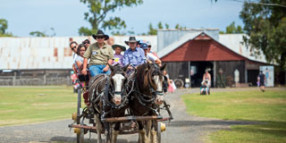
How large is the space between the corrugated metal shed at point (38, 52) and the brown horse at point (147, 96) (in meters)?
61.6

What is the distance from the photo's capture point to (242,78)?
191ft

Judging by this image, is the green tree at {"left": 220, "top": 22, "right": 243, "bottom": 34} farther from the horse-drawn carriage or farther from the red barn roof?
the horse-drawn carriage

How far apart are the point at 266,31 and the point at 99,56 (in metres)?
50.2

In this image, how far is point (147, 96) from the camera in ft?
29.1

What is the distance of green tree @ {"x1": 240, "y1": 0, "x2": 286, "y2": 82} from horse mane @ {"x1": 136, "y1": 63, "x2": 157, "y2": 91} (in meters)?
45.9

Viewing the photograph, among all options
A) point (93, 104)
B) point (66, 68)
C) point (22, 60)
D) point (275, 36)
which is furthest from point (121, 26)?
point (93, 104)

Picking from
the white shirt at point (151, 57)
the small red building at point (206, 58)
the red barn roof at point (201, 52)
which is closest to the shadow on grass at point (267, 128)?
the white shirt at point (151, 57)

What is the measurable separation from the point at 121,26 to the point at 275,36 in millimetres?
30842

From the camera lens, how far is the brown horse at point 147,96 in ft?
27.9

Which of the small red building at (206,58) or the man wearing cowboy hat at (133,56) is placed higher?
the small red building at (206,58)

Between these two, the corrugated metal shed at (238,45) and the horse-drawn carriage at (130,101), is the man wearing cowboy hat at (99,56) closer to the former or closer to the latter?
the horse-drawn carriage at (130,101)

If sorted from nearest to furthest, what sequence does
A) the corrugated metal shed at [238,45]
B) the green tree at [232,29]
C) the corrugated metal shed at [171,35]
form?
the corrugated metal shed at [238,45], the corrugated metal shed at [171,35], the green tree at [232,29]

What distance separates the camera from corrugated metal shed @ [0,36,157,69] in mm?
72000

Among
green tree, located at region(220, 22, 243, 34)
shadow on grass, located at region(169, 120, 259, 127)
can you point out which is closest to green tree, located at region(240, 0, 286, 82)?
shadow on grass, located at region(169, 120, 259, 127)
